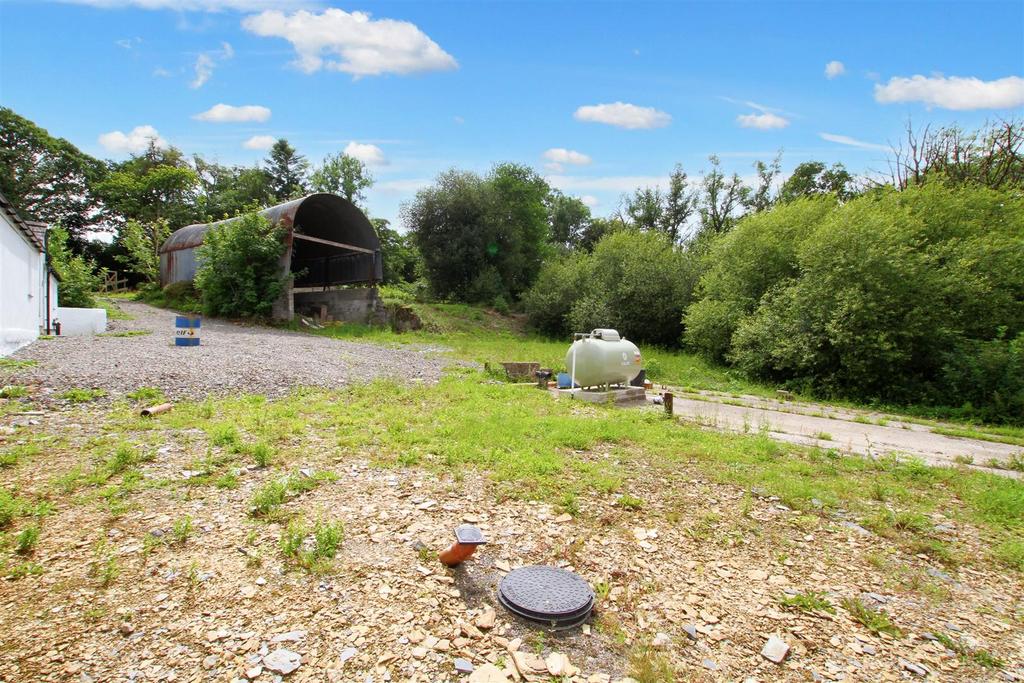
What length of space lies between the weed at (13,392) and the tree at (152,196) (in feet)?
109

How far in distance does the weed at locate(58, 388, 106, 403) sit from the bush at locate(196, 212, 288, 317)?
12.7 m

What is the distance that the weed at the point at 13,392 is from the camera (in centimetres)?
667

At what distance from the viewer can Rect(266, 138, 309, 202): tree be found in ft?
136

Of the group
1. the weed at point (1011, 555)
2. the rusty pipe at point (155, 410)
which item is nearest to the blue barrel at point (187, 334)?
the rusty pipe at point (155, 410)

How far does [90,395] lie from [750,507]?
27.3ft

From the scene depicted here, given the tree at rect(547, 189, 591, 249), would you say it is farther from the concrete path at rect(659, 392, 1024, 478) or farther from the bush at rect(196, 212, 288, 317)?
the concrete path at rect(659, 392, 1024, 478)

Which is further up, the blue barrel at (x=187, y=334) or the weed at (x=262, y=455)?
the blue barrel at (x=187, y=334)

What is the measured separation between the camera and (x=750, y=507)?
15.4 feet

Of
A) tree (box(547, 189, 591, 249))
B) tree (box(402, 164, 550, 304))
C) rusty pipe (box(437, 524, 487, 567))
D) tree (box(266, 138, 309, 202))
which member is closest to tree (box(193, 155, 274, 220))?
tree (box(266, 138, 309, 202))

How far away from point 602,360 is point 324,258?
64.0 feet

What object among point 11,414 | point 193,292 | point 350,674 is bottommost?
point 350,674

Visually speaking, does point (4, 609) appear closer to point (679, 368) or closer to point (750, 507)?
point (750, 507)

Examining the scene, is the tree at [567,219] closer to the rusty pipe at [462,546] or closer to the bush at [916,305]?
the bush at [916,305]

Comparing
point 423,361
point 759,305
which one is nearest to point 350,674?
point 423,361
